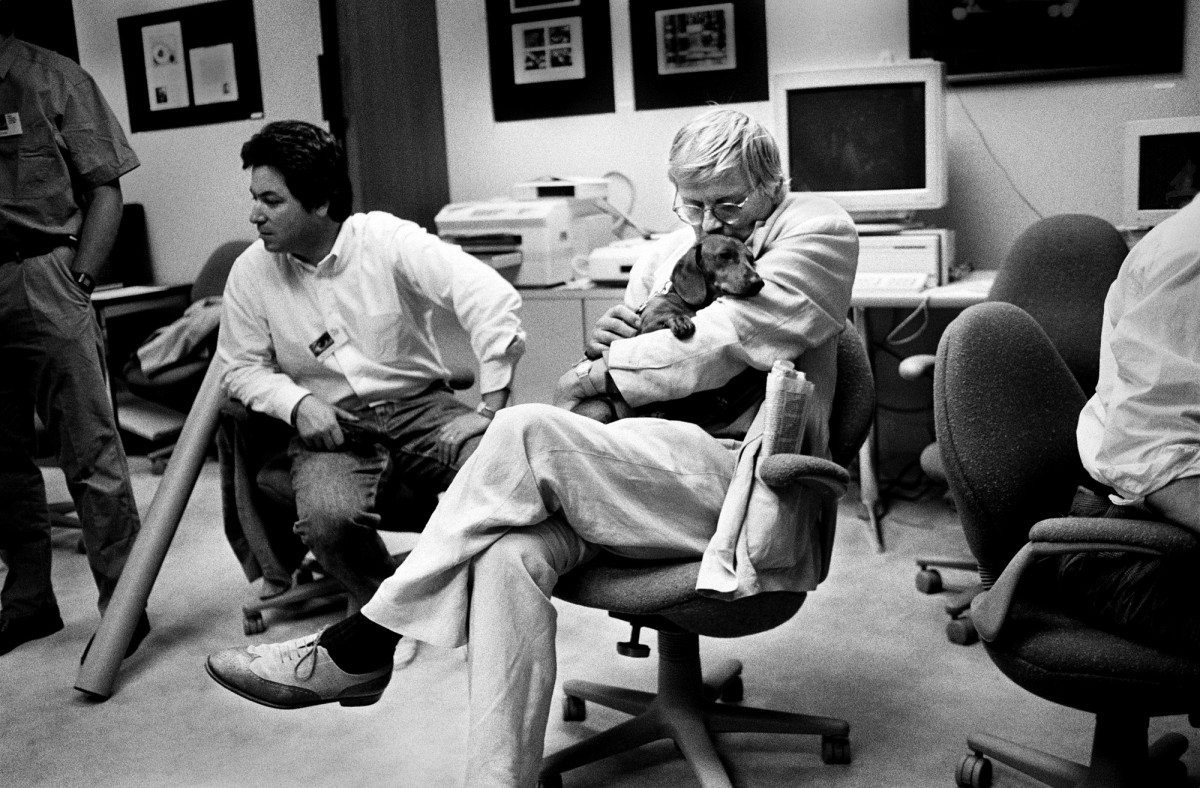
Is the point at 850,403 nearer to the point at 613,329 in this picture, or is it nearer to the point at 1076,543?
the point at 613,329

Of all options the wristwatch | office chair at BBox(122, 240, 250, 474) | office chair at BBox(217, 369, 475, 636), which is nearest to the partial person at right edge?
office chair at BBox(217, 369, 475, 636)

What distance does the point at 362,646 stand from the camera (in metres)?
1.99

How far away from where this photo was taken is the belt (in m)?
2.87

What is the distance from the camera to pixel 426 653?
2754 mm

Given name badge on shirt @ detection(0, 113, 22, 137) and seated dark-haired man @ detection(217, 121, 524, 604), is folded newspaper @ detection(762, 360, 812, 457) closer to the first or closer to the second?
seated dark-haired man @ detection(217, 121, 524, 604)

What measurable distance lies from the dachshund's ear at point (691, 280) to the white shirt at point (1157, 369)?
0.71 metres

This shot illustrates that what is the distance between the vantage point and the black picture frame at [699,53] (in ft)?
13.2

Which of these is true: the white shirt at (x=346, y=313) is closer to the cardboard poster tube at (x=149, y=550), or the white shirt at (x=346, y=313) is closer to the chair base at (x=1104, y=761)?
the cardboard poster tube at (x=149, y=550)

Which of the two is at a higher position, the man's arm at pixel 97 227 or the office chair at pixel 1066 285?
the man's arm at pixel 97 227

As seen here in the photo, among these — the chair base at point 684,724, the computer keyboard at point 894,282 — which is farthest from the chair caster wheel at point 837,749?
the computer keyboard at point 894,282

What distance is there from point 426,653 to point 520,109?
228cm

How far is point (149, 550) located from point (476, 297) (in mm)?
954

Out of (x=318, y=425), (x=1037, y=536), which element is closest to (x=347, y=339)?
(x=318, y=425)

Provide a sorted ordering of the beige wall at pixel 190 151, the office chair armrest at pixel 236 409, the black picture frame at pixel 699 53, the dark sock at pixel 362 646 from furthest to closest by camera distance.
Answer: the beige wall at pixel 190 151 → the black picture frame at pixel 699 53 → the office chair armrest at pixel 236 409 → the dark sock at pixel 362 646
